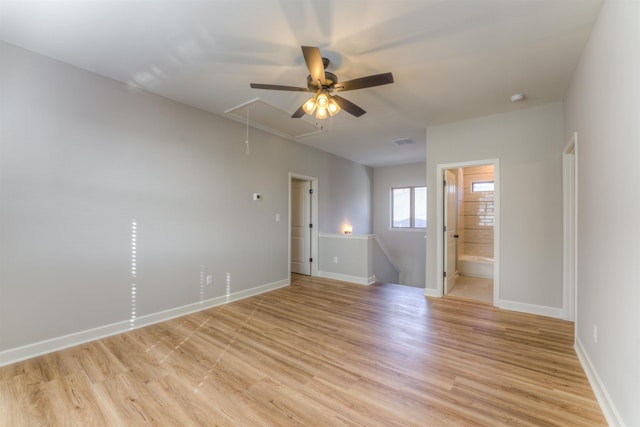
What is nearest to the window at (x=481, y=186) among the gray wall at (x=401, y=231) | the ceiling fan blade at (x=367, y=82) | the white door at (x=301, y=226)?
the gray wall at (x=401, y=231)

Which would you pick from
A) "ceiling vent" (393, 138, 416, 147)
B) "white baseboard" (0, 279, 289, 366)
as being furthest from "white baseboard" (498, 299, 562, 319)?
"white baseboard" (0, 279, 289, 366)

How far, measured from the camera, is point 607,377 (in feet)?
5.86

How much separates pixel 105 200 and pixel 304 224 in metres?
3.61

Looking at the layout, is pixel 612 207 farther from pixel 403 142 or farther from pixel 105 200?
pixel 105 200

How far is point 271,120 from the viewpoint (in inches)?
165

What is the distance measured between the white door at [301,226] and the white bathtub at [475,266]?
329 cm

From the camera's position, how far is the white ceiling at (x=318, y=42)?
1969 mm

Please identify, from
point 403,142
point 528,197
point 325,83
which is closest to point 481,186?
point 403,142

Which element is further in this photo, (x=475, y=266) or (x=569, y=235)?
(x=475, y=266)

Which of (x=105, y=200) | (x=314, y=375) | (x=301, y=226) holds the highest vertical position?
(x=105, y=200)

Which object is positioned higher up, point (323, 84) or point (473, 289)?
point (323, 84)

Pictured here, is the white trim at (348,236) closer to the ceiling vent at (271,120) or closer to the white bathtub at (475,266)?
the ceiling vent at (271,120)

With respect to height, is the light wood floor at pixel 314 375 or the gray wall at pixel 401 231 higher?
the gray wall at pixel 401 231

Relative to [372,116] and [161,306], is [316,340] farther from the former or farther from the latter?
[372,116]
